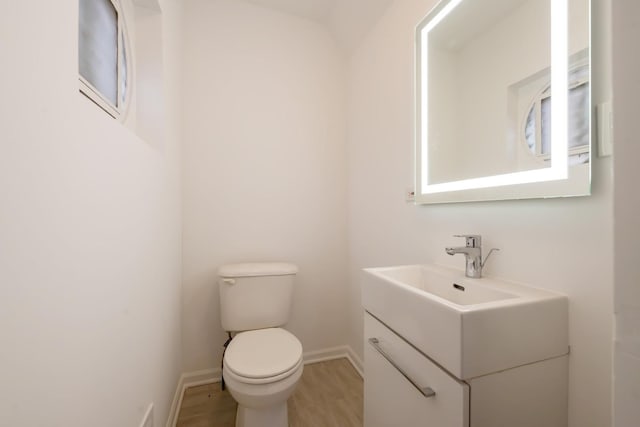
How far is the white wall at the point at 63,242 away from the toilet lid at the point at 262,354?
1.15 feet

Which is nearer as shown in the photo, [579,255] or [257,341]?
[579,255]

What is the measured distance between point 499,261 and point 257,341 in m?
1.16

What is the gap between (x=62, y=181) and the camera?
520 mm

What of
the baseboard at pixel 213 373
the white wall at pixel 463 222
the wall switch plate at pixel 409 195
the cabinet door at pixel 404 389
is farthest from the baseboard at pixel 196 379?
the wall switch plate at pixel 409 195

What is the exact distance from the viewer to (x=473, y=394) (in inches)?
25.2

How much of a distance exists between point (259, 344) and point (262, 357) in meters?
0.12

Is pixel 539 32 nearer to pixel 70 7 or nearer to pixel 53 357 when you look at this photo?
pixel 70 7

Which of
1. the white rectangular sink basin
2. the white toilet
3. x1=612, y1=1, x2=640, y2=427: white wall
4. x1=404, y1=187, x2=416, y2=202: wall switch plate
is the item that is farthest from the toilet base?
x1=612, y1=1, x2=640, y2=427: white wall

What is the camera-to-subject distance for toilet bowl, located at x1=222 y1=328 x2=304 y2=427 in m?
1.10

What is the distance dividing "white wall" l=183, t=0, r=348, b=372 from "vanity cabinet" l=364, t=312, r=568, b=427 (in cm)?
111

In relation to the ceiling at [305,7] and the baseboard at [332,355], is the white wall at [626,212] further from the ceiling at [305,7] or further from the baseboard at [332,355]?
the ceiling at [305,7]

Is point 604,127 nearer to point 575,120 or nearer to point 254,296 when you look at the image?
point 575,120

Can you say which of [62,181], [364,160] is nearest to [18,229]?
[62,181]

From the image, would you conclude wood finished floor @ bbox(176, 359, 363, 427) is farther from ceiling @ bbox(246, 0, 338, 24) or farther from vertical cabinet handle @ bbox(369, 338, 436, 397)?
ceiling @ bbox(246, 0, 338, 24)
